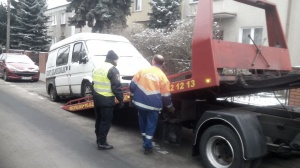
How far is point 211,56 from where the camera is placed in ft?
14.6

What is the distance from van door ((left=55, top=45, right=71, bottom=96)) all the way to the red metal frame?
486 centimetres

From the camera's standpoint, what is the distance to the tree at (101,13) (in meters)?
19.0

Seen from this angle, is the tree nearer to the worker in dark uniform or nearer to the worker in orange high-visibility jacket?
the worker in dark uniform

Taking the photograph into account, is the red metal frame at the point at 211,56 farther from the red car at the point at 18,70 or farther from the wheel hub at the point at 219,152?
the red car at the point at 18,70

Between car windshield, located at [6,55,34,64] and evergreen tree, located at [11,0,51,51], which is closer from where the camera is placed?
car windshield, located at [6,55,34,64]

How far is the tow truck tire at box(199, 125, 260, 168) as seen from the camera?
4262 mm

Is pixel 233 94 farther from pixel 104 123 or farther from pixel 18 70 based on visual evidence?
pixel 18 70

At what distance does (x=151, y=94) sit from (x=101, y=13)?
48.1 ft

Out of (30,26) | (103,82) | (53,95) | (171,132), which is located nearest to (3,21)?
(30,26)

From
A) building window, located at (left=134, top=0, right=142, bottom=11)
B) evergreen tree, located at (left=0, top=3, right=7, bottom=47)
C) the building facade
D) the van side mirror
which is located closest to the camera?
the van side mirror

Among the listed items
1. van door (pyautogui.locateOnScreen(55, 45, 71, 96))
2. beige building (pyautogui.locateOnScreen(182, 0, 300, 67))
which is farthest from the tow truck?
beige building (pyautogui.locateOnScreen(182, 0, 300, 67))

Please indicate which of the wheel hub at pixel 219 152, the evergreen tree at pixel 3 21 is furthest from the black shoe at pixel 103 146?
the evergreen tree at pixel 3 21

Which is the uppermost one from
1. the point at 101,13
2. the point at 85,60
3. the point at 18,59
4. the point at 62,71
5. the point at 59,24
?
the point at 59,24

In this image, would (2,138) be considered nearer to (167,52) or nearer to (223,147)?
(223,147)
